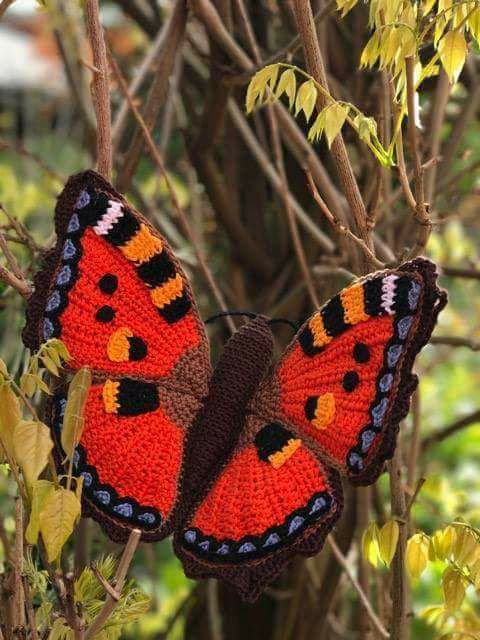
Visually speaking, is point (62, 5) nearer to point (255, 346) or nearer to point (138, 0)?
point (138, 0)

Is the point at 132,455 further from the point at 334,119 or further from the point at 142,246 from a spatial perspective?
the point at 334,119

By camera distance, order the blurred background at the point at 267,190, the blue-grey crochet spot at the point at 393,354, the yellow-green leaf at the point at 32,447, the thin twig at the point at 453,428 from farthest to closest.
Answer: the thin twig at the point at 453,428
the blurred background at the point at 267,190
the blue-grey crochet spot at the point at 393,354
the yellow-green leaf at the point at 32,447

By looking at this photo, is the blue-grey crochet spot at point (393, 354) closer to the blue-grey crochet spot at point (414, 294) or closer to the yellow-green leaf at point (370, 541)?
the blue-grey crochet spot at point (414, 294)

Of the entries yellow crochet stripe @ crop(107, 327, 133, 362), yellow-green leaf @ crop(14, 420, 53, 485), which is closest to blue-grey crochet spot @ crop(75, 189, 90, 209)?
yellow crochet stripe @ crop(107, 327, 133, 362)

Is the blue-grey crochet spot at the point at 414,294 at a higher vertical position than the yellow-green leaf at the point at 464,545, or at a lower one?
higher

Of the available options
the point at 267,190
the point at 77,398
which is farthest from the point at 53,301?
the point at 267,190

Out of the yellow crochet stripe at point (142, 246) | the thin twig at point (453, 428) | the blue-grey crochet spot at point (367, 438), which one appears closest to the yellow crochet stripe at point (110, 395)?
the yellow crochet stripe at point (142, 246)

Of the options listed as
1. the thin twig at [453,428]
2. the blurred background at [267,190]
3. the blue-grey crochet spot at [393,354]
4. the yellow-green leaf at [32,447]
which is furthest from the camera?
the thin twig at [453,428]

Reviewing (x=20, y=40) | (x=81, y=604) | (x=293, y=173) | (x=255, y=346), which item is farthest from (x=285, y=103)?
(x=20, y=40)
